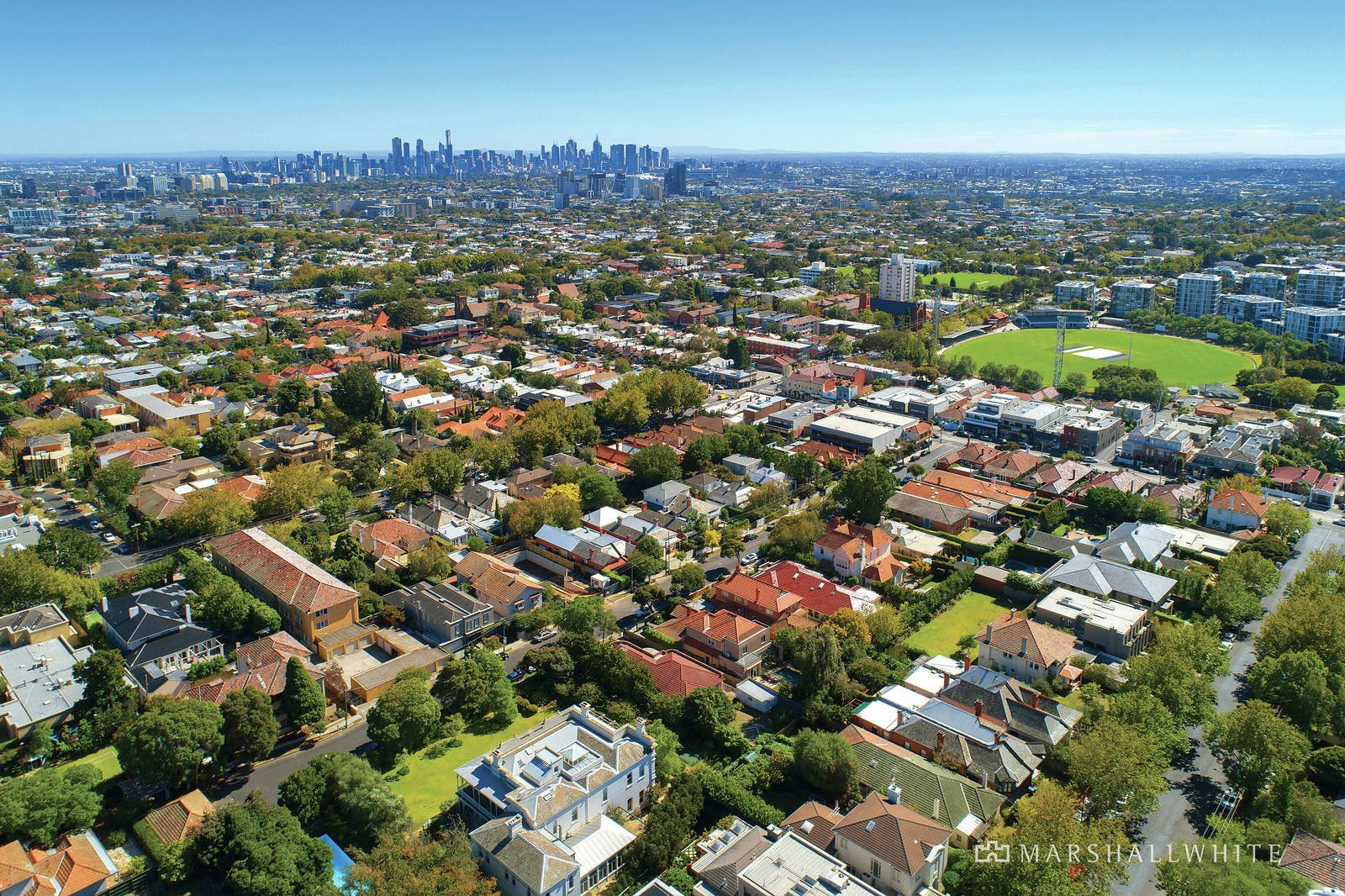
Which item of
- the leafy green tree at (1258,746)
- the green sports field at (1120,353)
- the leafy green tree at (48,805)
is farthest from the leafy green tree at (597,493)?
the green sports field at (1120,353)

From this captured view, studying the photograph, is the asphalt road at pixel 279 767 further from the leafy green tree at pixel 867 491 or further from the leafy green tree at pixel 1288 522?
the leafy green tree at pixel 1288 522

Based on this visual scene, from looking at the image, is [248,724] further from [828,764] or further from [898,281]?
[898,281]

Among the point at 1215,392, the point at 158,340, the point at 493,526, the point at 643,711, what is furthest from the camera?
the point at 158,340

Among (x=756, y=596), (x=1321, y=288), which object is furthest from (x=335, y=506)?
(x=1321, y=288)

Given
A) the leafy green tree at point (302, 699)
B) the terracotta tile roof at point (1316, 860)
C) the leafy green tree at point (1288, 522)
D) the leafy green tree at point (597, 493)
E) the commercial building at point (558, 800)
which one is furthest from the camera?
the leafy green tree at point (597, 493)

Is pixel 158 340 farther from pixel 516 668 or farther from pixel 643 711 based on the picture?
pixel 643 711

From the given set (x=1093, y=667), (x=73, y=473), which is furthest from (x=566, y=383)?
(x=1093, y=667)

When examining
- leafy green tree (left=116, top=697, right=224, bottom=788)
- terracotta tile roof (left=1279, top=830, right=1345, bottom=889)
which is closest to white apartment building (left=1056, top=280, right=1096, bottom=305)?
terracotta tile roof (left=1279, top=830, right=1345, bottom=889)
